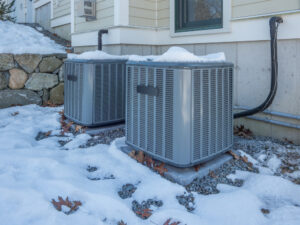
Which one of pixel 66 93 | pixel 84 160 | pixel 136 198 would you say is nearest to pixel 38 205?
pixel 136 198

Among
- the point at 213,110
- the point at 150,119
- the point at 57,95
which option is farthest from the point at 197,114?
the point at 57,95

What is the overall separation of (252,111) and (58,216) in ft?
7.11

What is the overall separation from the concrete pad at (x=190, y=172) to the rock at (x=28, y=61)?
134 inches

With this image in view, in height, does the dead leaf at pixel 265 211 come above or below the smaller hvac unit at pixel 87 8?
below

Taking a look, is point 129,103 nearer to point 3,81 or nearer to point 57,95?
point 57,95

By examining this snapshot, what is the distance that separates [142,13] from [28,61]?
2041 millimetres

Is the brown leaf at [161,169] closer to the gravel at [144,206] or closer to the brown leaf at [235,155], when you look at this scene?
the gravel at [144,206]

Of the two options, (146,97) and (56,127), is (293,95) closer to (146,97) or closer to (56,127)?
(146,97)

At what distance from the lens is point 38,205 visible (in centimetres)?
164

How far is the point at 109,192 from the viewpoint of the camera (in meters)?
1.88

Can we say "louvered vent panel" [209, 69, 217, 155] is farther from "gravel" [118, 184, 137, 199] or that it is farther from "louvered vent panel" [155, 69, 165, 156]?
"gravel" [118, 184, 137, 199]

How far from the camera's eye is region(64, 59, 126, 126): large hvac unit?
312cm

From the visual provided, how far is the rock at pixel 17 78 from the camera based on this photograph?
4.55m

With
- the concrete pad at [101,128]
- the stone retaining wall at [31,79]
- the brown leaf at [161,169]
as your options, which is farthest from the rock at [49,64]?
the brown leaf at [161,169]
